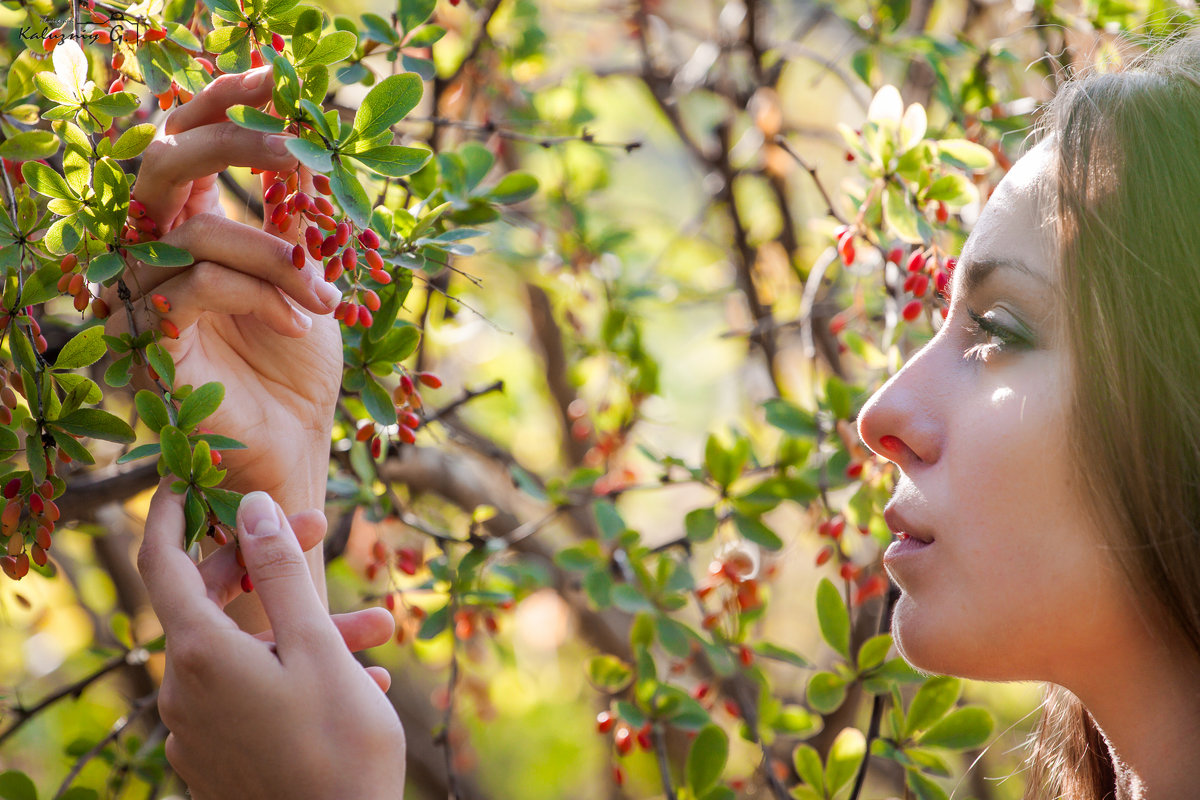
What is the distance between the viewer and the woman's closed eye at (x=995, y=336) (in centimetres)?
94

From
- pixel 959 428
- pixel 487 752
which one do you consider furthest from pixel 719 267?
pixel 487 752

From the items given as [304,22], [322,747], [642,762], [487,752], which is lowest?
[487,752]

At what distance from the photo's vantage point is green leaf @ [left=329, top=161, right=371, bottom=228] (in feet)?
2.70

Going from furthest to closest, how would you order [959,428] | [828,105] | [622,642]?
[828,105] < [622,642] < [959,428]

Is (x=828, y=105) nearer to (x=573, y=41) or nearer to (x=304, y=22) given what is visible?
(x=573, y=41)

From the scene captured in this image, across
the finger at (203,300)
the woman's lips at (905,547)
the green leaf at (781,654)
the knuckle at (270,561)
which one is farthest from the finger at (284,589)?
the green leaf at (781,654)

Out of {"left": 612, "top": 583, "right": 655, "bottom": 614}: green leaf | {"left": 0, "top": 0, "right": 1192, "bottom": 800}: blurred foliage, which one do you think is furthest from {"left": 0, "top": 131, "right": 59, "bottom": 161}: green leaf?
{"left": 612, "top": 583, "right": 655, "bottom": 614}: green leaf

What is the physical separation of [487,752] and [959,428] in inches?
158

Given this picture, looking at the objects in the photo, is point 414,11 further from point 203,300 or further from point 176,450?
point 176,450

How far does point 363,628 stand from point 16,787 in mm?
690

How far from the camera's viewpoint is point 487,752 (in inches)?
177

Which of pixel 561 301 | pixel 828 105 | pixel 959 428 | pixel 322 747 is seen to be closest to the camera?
pixel 322 747

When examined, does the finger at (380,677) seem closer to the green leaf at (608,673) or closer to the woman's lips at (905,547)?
the woman's lips at (905,547)

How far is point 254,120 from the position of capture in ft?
2.66
